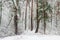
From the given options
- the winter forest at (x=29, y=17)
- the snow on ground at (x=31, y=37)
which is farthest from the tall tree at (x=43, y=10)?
the snow on ground at (x=31, y=37)

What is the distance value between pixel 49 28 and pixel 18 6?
606 mm

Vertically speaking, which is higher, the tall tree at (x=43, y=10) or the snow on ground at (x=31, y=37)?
the tall tree at (x=43, y=10)

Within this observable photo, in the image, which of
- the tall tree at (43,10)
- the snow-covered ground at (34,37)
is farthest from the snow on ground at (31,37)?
the tall tree at (43,10)

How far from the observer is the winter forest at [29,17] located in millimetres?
2260

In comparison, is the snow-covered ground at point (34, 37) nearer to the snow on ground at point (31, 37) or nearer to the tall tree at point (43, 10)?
the snow on ground at point (31, 37)

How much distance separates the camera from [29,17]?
2297mm

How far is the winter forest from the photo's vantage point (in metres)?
2.26

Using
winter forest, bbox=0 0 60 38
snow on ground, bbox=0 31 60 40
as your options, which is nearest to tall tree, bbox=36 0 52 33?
winter forest, bbox=0 0 60 38

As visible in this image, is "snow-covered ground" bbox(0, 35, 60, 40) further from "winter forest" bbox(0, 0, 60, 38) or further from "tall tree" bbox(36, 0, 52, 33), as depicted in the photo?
"tall tree" bbox(36, 0, 52, 33)

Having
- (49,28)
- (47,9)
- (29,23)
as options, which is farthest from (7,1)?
(49,28)

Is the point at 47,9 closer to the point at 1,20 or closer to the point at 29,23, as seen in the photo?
the point at 29,23

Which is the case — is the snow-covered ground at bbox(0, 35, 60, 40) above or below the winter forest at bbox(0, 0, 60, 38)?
below

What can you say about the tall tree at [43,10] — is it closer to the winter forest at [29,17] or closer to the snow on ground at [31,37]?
the winter forest at [29,17]

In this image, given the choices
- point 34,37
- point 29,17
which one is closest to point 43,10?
point 29,17
